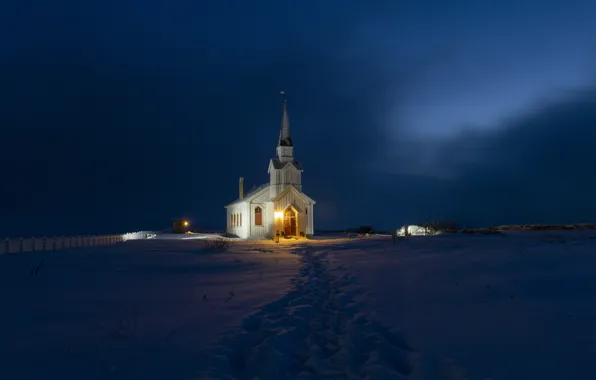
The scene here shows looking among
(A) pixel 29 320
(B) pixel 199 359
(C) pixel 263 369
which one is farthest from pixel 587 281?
(A) pixel 29 320

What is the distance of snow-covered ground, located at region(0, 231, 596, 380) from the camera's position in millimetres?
5246

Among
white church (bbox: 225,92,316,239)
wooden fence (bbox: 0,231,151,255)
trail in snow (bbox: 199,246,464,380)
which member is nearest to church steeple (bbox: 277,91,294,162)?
white church (bbox: 225,92,316,239)

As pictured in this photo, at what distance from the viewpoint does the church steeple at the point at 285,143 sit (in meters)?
40.5

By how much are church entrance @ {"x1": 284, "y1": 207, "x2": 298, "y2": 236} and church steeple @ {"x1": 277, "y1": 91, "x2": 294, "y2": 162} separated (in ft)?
16.9

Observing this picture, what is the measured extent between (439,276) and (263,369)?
6.34 meters

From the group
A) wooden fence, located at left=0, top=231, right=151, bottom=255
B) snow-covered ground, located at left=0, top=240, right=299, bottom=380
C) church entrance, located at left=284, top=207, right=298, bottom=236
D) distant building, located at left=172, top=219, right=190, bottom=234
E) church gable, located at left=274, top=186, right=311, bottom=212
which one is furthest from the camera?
distant building, located at left=172, top=219, right=190, bottom=234

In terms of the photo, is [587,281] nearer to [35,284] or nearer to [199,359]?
[199,359]

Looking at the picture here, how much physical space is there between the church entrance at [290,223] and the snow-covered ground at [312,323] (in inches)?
1032

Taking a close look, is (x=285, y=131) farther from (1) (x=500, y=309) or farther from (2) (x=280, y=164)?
(1) (x=500, y=309)

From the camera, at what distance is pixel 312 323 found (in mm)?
7410

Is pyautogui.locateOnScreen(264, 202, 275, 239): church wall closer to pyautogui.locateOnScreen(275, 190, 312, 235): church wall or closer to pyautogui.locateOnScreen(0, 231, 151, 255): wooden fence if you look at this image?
pyautogui.locateOnScreen(275, 190, 312, 235): church wall

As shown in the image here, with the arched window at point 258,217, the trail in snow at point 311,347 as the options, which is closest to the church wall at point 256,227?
the arched window at point 258,217

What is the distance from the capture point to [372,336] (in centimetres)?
657

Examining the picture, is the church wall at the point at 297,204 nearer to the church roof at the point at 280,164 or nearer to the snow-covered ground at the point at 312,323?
the church roof at the point at 280,164
